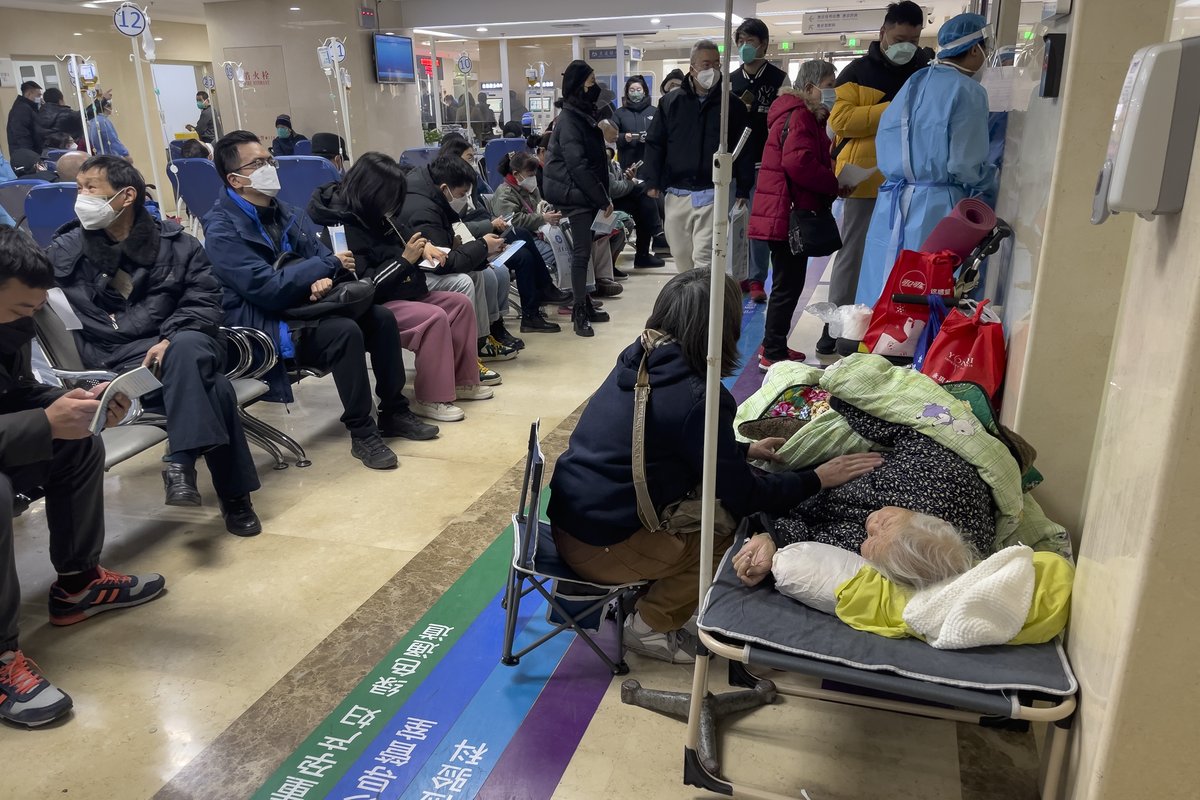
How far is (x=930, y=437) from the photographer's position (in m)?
1.90

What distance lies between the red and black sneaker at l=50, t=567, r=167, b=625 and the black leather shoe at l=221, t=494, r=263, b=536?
361mm

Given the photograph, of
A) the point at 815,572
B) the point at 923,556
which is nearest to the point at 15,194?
the point at 815,572

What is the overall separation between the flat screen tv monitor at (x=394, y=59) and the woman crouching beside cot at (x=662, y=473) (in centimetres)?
1106

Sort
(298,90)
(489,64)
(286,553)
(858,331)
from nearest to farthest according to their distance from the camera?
(286,553) < (858,331) < (298,90) < (489,64)

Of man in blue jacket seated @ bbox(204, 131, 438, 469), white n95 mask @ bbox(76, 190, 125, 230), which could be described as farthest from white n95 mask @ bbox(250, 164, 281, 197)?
white n95 mask @ bbox(76, 190, 125, 230)

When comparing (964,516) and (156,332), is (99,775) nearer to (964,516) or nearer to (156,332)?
(156,332)

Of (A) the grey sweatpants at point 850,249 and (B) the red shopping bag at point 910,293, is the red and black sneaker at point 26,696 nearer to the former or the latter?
(B) the red shopping bag at point 910,293

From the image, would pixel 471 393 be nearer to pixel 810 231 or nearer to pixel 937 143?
pixel 810 231

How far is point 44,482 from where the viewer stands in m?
2.25

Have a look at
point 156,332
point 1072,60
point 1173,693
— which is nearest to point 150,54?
point 156,332

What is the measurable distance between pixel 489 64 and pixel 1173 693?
49.8 ft

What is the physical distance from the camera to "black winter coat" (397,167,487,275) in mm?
4168

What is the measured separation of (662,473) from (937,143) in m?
2.11

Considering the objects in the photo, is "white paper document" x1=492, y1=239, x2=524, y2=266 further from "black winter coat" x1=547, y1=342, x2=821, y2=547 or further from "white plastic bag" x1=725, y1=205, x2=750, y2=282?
"black winter coat" x1=547, y1=342, x2=821, y2=547
